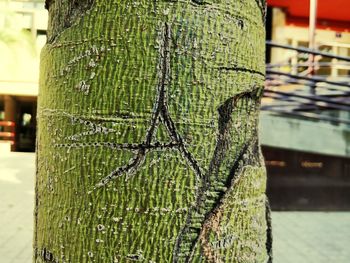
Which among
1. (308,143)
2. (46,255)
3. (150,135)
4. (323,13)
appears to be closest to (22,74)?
(323,13)

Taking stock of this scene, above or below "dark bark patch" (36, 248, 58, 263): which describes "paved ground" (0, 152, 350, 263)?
below

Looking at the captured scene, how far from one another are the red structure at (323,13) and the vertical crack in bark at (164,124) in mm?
14093

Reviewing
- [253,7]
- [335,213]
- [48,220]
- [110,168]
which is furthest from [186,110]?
[335,213]

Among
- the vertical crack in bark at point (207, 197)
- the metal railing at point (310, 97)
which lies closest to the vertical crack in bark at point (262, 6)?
the vertical crack in bark at point (207, 197)

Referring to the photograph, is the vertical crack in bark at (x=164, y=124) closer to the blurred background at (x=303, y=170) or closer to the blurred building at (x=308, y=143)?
the blurred background at (x=303, y=170)

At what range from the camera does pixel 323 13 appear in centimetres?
1567

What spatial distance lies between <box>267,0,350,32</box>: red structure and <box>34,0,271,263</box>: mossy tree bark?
14.0 meters

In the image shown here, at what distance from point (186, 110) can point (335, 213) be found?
8.01 meters

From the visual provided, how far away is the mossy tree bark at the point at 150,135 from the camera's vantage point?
4.27 feet

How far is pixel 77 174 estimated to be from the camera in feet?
4.40

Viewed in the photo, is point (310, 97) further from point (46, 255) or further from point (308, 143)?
point (46, 255)

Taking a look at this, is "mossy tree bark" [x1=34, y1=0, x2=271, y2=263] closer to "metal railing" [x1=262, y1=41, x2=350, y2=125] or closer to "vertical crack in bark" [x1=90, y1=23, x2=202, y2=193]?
"vertical crack in bark" [x1=90, y1=23, x2=202, y2=193]

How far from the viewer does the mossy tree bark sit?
130 cm

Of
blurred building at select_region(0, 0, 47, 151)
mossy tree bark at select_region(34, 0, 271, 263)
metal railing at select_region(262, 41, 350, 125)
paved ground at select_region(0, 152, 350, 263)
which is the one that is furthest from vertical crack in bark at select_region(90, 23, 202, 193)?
blurred building at select_region(0, 0, 47, 151)
